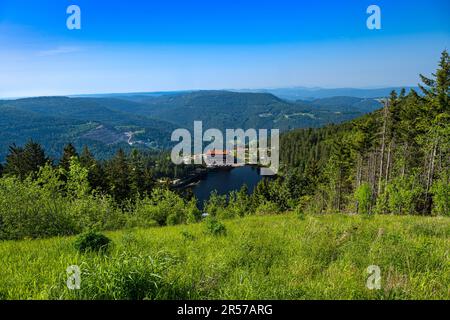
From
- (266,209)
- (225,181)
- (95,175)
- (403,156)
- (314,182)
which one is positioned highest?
(403,156)

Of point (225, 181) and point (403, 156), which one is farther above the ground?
point (403, 156)

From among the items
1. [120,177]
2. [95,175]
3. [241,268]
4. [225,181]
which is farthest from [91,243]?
[225,181]

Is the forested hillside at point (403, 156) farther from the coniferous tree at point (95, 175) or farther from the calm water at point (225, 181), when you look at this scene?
the calm water at point (225, 181)

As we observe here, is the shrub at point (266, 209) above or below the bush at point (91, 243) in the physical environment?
below

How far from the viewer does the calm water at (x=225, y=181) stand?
151000 millimetres

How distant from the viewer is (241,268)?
598cm

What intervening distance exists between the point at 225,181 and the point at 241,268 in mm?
167447

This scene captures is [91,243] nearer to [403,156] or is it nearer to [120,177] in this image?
[403,156]

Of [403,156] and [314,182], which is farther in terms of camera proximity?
[314,182]

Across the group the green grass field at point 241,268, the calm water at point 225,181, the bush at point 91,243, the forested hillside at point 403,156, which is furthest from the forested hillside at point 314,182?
the calm water at point 225,181

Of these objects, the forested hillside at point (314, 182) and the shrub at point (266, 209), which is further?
the shrub at point (266, 209)

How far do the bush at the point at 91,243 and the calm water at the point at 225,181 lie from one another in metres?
130
